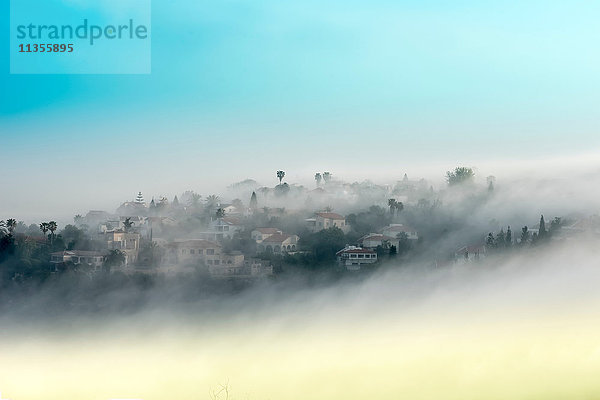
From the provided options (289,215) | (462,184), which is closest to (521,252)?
(462,184)

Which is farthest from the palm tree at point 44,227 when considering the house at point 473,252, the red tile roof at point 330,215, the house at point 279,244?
the house at point 473,252

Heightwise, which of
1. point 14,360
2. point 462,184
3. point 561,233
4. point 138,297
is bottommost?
point 14,360

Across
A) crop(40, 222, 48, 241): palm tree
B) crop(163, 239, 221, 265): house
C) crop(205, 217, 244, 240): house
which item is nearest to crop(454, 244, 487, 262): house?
crop(205, 217, 244, 240): house

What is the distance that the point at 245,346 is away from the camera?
78.5 feet

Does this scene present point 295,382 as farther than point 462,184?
No

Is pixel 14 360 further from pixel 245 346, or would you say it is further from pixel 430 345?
pixel 430 345

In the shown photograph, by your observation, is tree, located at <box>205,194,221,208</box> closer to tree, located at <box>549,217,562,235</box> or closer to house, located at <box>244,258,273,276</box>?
house, located at <box>244,258,273,276</box>

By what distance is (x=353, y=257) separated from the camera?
81.7 ft

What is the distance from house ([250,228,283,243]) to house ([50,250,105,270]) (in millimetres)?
5078

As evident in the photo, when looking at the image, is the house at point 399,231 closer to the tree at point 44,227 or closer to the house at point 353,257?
the house at point 353,257

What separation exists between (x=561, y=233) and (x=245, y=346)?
1166 cm

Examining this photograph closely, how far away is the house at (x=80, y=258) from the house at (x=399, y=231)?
10.0 metres

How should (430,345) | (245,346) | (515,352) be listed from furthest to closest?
(245,346), (430,345), (515,352)

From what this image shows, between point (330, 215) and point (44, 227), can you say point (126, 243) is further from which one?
point (330, 215)
